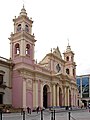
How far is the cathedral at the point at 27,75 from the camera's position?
41.3m

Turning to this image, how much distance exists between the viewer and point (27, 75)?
1694 inches

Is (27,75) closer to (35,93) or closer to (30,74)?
Answer: (30,74)

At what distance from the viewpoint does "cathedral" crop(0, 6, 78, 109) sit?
41.3 m

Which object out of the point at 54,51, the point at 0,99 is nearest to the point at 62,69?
the point at 54,51

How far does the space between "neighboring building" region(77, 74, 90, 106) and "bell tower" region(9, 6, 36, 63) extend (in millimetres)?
51733

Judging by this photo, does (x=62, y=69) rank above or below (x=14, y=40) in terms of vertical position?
below

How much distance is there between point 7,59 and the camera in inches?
1673

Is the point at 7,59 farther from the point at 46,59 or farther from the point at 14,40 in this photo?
the point at 46,59

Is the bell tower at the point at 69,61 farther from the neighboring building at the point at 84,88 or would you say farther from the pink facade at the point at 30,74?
the neighboring building at the point at 84,88

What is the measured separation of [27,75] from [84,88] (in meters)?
54.2

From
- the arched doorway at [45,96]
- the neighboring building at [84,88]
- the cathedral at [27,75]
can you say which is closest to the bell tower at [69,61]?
the cathedral at [27,75]

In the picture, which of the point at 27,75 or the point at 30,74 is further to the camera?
the point at 30,74

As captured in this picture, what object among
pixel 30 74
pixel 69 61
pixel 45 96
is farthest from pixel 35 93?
pixel 69 61

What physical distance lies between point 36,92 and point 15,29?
38.6 ft
